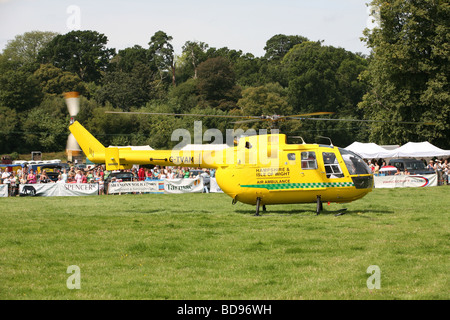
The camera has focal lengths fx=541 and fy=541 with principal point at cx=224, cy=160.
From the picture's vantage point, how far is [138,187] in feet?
115

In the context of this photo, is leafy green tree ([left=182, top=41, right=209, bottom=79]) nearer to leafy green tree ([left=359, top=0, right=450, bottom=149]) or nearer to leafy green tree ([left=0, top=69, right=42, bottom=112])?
leafy green tree ([left=0, top=69, right=42, bottom=112])

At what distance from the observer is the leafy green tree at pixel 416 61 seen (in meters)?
48.3

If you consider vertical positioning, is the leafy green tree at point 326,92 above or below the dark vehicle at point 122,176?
above

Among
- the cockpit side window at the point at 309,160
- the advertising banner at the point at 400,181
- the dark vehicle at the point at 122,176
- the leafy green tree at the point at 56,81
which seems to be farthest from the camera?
the leafy green tree at the point at 56,81

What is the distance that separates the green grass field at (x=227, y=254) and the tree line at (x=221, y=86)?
31253mm

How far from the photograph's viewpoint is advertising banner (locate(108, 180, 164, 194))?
35062 mm

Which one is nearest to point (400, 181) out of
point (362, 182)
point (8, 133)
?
point (362, 182)

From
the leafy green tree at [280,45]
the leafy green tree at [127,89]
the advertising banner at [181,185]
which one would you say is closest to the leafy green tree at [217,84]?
the leafy green tree at [127,89]

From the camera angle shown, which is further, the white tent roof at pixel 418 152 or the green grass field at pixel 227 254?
the white tent roof at pixel 418 152

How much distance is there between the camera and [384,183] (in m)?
36.2

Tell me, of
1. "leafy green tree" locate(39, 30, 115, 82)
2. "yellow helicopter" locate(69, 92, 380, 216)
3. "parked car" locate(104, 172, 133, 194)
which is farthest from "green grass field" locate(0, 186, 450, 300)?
"leafy green tree" locate(39, 30, 115, 82)

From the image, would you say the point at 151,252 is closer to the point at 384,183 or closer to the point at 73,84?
the point at 384,183

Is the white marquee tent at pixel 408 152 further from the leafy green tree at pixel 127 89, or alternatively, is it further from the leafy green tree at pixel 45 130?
the leafy green tree at pixel 127 89

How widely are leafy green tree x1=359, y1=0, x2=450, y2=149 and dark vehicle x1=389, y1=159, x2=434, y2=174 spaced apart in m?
5.72
